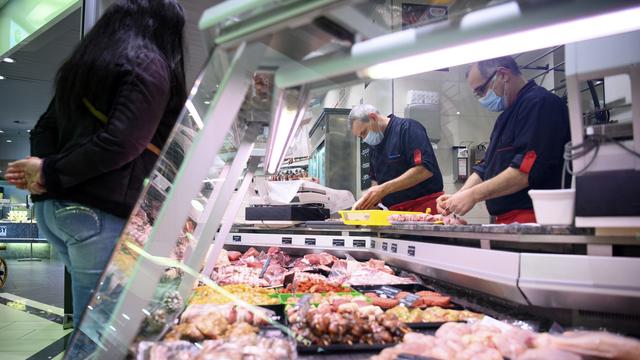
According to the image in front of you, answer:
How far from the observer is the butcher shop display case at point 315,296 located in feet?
2.74

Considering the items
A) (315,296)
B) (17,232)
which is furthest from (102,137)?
(17,232)

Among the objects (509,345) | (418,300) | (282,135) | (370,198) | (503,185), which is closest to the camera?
(509,345)

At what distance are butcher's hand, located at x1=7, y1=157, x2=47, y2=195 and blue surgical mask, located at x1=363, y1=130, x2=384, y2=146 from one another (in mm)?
3258

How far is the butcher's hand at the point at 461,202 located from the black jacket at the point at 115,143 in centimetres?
202

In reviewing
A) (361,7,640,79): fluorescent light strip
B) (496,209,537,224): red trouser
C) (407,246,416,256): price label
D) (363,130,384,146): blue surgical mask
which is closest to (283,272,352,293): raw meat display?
(407,246,416,256): price label

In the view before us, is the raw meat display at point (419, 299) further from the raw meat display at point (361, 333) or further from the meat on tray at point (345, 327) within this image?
the meat on tray at point (345, 327)

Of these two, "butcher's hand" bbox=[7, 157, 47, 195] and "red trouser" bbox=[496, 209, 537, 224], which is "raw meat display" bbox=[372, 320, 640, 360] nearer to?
"butcher's hand" bbox=[7, 157, 47, 195]

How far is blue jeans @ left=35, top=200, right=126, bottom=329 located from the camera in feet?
5.32

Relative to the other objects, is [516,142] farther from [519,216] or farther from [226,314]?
[226,314]

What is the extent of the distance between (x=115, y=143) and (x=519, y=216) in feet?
8.89

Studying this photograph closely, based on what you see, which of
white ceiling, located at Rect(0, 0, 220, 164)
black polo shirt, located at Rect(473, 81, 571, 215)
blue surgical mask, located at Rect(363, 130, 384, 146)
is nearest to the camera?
black polo shirt, located at Rect(473, 81, 571, 215)

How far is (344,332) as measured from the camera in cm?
129

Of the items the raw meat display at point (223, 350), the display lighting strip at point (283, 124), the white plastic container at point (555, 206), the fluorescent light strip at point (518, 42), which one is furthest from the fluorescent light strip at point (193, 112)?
the white plastic container at point (555, 206)

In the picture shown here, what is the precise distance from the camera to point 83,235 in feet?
5.33
